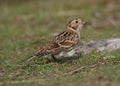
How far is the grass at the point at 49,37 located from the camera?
984 cm

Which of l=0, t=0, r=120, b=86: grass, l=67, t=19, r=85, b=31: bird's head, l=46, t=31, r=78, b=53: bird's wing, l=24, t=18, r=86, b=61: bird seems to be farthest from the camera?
l=67, t=19, r=85, b=31: bird's head

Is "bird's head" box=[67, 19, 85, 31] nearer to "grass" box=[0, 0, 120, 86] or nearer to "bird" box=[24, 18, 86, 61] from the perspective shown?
"bird" box=[24, 18, 86, 61]

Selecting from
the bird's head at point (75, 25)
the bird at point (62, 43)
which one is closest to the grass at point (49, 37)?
the bird at point (62, 43)

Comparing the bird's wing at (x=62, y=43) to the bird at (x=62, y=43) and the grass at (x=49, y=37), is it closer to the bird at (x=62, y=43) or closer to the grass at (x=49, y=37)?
the bird at (x=62, y=43)

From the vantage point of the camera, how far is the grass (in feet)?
32.3

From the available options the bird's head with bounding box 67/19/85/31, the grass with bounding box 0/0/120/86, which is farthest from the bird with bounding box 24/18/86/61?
the grass with bounding box 0/0/120/86

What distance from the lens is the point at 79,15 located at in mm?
20844

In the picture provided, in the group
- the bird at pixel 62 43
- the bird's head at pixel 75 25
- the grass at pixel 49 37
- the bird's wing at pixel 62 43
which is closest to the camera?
the grass at pixel 49 37

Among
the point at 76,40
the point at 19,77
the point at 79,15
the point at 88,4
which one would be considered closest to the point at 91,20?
the point at 79,15

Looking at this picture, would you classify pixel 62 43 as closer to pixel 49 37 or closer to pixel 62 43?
pixel 62 43

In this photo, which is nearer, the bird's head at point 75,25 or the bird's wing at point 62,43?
the bird's wing at point 62,43

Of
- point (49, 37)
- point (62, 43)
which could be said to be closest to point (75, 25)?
point (62, 43)

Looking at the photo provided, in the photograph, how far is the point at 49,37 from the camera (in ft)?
52.0

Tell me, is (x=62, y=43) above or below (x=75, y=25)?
below
